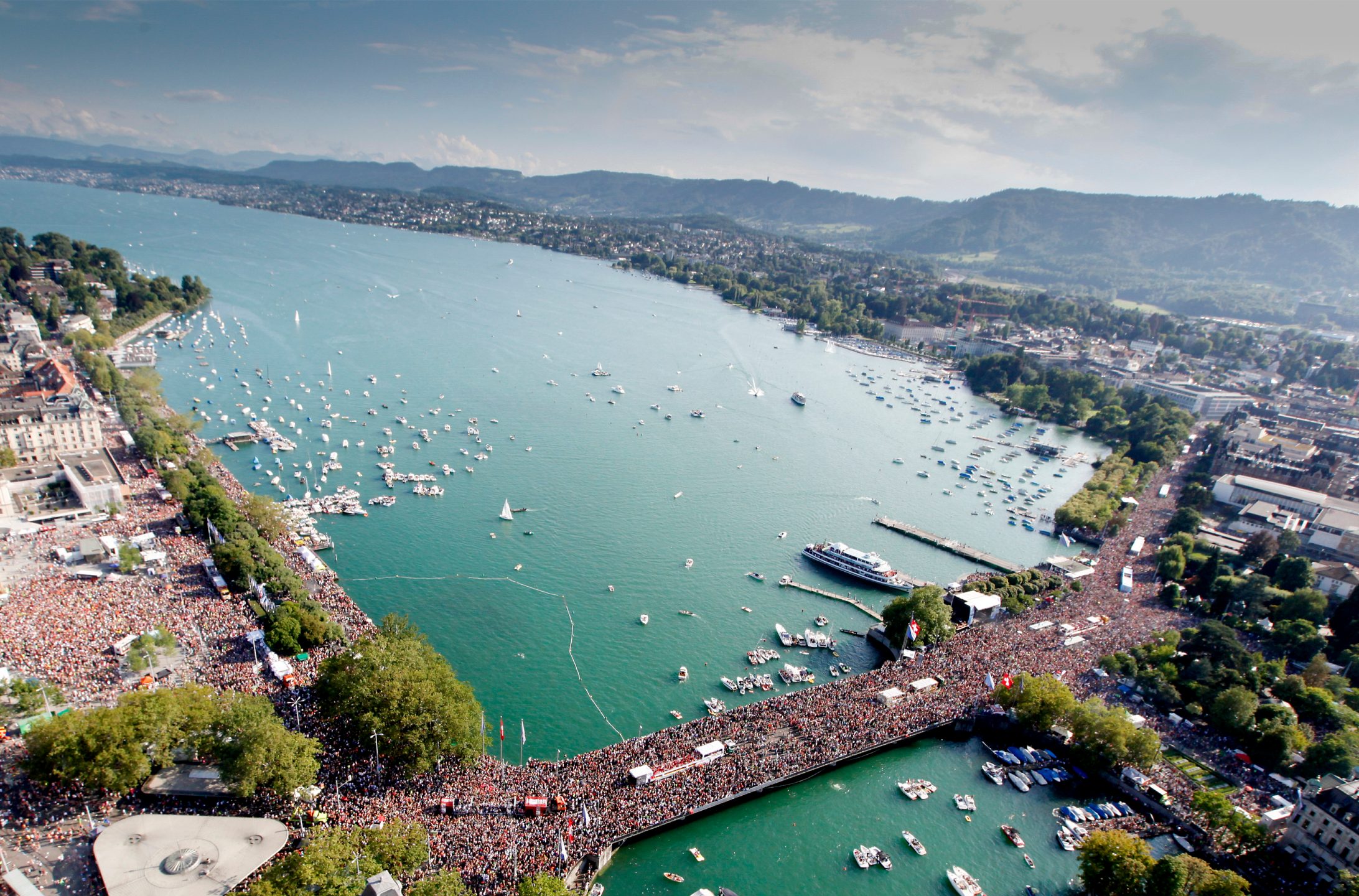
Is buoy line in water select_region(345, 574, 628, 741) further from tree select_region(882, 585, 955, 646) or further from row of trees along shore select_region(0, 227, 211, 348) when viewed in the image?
row of trees along shore select_region(0, 227, 211, 348)

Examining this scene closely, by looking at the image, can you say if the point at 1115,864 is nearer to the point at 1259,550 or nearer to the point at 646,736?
the point at 646,736

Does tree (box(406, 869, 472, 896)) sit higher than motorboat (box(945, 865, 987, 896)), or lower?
higher

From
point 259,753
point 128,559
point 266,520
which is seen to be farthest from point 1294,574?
point 128,559

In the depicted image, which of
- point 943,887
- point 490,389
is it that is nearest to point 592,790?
point 943,887

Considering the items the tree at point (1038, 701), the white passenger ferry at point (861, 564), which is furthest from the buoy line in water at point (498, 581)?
the tree at point (1038, 701)

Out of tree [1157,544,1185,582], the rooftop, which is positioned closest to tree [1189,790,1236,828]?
tree [1157,544,1185,582]
